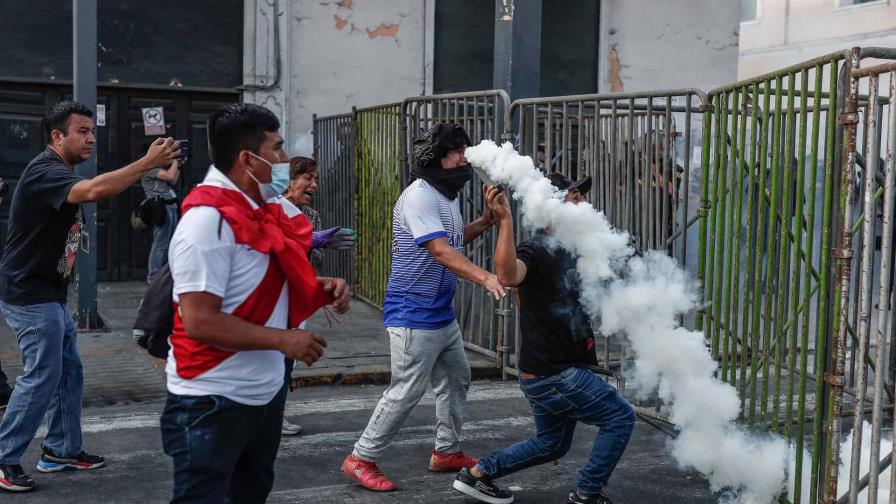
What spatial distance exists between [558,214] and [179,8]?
10.1 metres

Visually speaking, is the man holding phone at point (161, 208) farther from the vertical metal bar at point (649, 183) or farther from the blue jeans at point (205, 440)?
the blue jeans at point (205, 440)

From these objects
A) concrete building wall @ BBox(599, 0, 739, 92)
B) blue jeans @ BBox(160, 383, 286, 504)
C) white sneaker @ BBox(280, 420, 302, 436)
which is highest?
concrete building wall @ BBox(599, 0, 739, 92)

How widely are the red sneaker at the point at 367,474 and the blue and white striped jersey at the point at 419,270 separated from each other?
0.79m

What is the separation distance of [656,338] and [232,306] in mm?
Result: 2561

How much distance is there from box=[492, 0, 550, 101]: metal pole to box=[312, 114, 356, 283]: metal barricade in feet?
11.8

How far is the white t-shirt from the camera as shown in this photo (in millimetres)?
3277

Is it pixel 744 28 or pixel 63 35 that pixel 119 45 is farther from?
pixel 744 28

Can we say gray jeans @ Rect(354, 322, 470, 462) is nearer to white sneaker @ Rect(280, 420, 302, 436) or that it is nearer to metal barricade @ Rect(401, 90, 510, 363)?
white sneaker @ Rect(280, 420, 302, 436)

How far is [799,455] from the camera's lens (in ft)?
15.6

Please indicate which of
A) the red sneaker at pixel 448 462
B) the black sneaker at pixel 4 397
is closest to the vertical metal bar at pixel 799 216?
the red sneaker at pixel 448 462

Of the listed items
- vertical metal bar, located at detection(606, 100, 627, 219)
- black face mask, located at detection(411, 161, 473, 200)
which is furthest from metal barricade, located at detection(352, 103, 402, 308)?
black face mask, located at detection(411, 161, 473, 200)

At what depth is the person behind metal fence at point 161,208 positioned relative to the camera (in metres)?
11.5

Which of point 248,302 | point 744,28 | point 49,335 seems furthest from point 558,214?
point 744,28

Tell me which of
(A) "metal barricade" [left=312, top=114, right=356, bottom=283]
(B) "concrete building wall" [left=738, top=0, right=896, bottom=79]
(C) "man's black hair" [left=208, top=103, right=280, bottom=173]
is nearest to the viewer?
(C) "man's black hair" [left=208, top=103, right=280, bottom=173]
